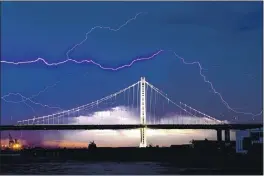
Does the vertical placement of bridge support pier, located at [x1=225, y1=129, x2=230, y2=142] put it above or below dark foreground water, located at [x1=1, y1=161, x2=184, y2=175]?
above

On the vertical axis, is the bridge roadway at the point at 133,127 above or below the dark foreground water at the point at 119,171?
above

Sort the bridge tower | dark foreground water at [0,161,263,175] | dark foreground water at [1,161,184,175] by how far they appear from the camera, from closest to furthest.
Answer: dark foreground water at [0,161,263,175] < dark foreground water at [1,161,184,175] < the bridge tower

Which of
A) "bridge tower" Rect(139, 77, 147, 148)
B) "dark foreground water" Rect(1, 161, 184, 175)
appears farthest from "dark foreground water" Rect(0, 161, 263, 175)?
"bridge tower" Rect(139, 77, 147, 148)

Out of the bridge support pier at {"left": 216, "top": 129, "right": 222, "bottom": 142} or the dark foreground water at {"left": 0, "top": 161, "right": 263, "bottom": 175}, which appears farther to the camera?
the bridge support pier at {"left": 216, "top": 129, "right": 222, "bottom": 142}

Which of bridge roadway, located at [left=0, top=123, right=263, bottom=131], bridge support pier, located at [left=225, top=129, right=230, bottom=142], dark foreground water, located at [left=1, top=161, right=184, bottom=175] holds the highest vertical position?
bridge roadway, located at [left=0, top=123, right=263, bottom=131]

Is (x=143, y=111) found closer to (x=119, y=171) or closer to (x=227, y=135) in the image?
(x=227, y=135)

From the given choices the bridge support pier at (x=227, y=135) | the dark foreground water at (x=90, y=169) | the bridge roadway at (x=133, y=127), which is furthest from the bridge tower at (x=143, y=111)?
the dark foreground water at (x=90, y=169)

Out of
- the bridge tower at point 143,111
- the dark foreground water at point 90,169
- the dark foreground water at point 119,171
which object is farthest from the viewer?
the bridge tower at point 143,111

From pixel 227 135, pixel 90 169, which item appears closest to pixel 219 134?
pixel 227 135

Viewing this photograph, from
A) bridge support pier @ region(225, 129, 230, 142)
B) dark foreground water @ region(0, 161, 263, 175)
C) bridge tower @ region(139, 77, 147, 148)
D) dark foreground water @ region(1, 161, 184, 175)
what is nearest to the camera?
dark foreground water @ region(0, 161, 263, 175)

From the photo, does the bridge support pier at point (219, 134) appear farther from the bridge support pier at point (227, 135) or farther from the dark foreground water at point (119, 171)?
the dark foreground water at point (119, 171)

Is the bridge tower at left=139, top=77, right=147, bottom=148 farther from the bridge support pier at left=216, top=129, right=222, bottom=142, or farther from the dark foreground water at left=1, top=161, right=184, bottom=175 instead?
the dark foreground water at left=1, top=161, right=184, bottom=175

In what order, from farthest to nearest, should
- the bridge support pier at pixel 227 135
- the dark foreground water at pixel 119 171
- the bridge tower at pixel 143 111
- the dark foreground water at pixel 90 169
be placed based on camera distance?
1. the bridge support pier at pixel 227 135
2. the bridge tower at pixel 143 111
3. the dark foreground water at pixel 90 169
4. the dark foreground water at pixel 119 171
